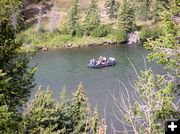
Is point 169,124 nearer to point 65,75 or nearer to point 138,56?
point 65,75

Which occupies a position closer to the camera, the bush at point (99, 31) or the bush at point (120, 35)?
the bush at point (120, 35)

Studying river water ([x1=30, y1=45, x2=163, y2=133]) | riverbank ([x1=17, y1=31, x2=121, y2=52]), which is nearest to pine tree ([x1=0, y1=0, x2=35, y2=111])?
river water ([x1=30, y1=45, x2=163, y2=133])

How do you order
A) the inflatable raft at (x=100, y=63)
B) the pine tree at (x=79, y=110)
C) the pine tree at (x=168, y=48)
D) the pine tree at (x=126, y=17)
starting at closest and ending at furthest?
1. the pine tree at (x=168, y=48)
2. the pine tree at (x=79, y=110)
3. the inflatable raft at (x=100, y=63)
4. the pine tree at (x=126, y=17)

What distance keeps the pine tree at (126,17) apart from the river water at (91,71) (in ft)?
17.9

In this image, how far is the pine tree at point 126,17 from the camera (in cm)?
8812

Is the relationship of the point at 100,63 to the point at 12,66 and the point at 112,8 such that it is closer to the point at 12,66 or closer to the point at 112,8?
the point at 112,8

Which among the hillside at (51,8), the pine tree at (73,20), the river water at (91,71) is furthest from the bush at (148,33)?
the pine tree at (73,20)

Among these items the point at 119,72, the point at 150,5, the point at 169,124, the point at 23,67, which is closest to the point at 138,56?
the point at 119,72

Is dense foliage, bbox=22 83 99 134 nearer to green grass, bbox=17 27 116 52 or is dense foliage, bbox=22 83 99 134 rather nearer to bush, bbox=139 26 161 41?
green grass, bbox=17 27 116 52

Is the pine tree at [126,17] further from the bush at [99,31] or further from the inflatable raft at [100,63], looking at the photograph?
the inflatable raft at [100,63]

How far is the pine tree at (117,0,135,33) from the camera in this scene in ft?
289

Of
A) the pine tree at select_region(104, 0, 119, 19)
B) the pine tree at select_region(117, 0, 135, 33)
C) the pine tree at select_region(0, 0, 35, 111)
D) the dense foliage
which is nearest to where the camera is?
the pine tree at select_region(0, 0, 35, 111)

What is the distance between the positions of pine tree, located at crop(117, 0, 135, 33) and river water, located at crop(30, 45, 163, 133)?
17.9 ft

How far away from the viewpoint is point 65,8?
105875mm
